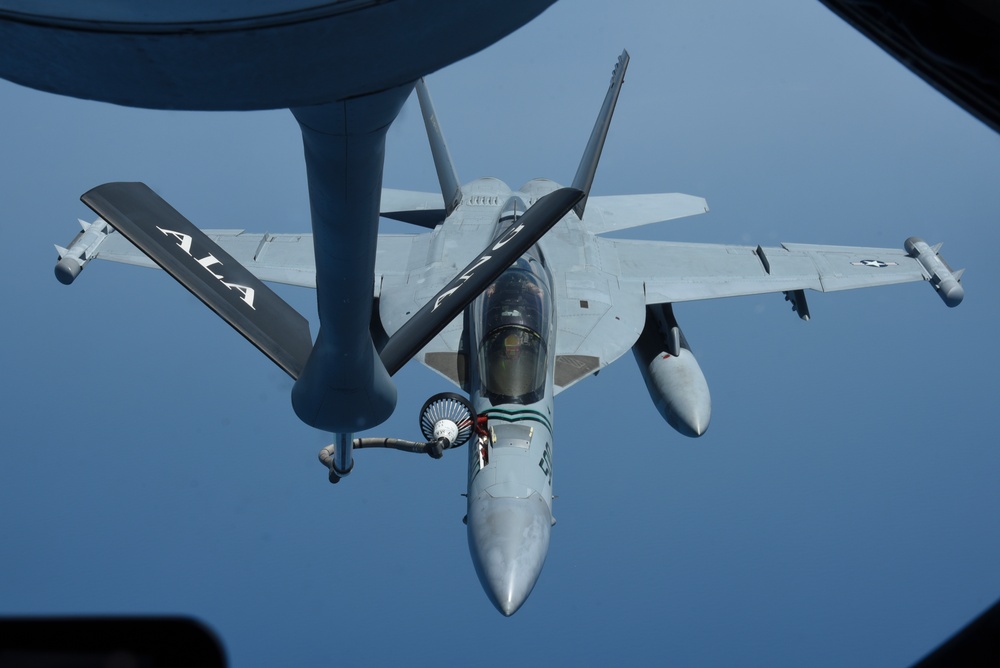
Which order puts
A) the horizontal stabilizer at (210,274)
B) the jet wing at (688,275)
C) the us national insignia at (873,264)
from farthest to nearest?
the us national insignia at (873,264), the jet wing at (688,275), the horizontal stabilizer at (210,274)

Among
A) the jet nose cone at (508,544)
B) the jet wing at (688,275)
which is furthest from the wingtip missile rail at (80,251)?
the jet nose cone at (508,544)

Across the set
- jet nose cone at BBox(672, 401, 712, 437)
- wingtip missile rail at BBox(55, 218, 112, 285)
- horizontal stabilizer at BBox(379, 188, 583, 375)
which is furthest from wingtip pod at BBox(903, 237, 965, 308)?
wingtip missile rail at BBox(55, 218, 112, 285)

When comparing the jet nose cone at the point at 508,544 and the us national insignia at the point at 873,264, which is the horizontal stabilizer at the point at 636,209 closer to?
the us national insignia at the point at 873,264

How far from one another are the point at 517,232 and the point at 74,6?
4.32 meters

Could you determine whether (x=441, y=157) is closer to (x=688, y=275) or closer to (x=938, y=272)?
(x=688, y=275)

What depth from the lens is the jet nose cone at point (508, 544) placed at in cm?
882

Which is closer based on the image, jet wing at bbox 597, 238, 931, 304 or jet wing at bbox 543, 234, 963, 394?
jet wing at bbox 543, 234, 963, 394

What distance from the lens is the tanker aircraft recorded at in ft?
19.5

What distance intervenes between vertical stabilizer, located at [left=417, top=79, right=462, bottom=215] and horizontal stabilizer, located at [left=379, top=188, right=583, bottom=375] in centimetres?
888

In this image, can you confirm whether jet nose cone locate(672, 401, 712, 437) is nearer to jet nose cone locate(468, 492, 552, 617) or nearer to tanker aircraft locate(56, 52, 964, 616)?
tanker aircraft locate(56, 52, 964, 616)

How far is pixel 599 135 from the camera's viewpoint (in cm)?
1355

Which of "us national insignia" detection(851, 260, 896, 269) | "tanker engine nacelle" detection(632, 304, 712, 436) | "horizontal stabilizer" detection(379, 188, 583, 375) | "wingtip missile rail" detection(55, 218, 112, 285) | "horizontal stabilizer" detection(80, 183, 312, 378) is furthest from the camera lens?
"us national insignia" detection(851, 260, 896, 269)

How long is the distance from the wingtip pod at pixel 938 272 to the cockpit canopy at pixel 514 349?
746 cm

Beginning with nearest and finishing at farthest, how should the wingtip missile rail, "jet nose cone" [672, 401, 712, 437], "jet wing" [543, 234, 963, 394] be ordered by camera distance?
"jet nose cone" [672, 401, 712, 437], "jet wing" [543, 234, 963, 394], the wingtip missile rail
